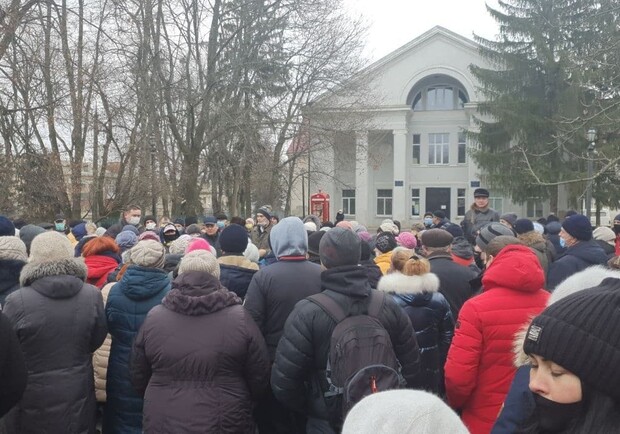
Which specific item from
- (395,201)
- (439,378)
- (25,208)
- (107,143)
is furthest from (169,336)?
(395,201)

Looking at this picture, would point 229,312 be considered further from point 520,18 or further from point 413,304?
point 520,18

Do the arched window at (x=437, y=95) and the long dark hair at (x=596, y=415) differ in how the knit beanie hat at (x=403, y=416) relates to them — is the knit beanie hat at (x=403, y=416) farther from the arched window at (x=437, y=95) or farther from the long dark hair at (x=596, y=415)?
the arched window at (x=437, y=95)

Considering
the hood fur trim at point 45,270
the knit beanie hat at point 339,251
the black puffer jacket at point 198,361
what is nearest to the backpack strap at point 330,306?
the knit beanie hat at point 339,251

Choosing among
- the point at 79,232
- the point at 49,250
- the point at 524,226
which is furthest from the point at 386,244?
the point at 79,232

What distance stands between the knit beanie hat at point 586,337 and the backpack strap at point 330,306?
157 cm

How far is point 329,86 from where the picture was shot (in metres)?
25.2

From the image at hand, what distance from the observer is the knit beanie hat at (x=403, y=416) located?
120cm

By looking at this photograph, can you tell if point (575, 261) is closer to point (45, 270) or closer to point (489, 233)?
point (489, 233)

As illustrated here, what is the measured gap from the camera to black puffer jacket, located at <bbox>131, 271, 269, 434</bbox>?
3.09 metres

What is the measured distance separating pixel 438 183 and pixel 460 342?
41026mm

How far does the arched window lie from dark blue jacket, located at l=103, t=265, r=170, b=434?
40.6 metres

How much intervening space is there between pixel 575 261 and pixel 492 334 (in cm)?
306

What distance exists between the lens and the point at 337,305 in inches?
120

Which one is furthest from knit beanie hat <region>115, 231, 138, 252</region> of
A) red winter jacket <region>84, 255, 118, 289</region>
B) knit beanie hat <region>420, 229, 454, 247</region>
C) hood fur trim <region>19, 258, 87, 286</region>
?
knit beanie hat <region>420, 229, 454, 247</region>
